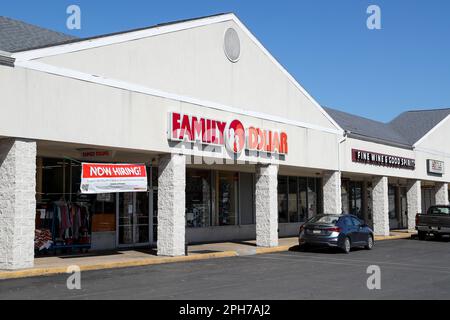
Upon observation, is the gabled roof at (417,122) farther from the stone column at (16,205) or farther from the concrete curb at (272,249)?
the stone column at (16,205)

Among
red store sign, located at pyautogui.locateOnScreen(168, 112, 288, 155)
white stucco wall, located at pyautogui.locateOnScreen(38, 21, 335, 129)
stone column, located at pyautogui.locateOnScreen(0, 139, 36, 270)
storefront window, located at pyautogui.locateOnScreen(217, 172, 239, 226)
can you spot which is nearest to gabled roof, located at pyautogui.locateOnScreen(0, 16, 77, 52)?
white stucco wall, located at pyautogui.locateOnScreen(38, 21, 335, 129)

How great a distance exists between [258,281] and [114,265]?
476 centimetres

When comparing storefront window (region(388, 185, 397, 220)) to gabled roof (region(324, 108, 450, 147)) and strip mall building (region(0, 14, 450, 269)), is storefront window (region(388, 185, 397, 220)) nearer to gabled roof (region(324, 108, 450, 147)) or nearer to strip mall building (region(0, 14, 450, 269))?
gabled roof (region(324, 108, 450, 147))

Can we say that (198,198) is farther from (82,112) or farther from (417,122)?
(417,122)

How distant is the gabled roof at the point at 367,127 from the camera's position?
106 ft

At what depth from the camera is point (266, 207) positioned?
74.6ft

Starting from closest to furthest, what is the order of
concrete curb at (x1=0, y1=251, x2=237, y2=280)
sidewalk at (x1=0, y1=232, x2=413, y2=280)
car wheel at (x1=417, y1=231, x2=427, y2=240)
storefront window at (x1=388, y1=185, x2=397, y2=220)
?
concrete curb at (x1=0, y1=251, x2=237, y2=280), sidewalk at (x1=0, y1=232, x2=413, y2=280), car wheel at (x1=417, y1=231, x2=427, y2=240), storefront window at (x1=388, y1=185, x2=397, y2=220)

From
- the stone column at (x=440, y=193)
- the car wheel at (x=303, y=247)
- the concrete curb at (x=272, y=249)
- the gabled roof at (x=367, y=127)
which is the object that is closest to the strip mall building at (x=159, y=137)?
the concrete curb at (x=272, y=249)

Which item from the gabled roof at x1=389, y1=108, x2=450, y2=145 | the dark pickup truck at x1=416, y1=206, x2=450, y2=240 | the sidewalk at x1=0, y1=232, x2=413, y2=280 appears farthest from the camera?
the gabled roof at x1=389, y1=108, x2=450, y2=145

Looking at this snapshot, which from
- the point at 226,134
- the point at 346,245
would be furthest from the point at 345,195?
the point at 226,134

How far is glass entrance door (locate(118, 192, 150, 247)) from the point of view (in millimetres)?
21547

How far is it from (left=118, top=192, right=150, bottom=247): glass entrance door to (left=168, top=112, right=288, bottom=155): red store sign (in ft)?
14.4

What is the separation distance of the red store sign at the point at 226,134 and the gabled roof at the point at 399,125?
361 inches
